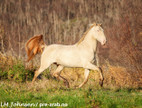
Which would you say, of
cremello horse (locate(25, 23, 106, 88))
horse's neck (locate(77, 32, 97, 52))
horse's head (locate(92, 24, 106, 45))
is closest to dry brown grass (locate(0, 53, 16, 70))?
cremello horse (locate(25, 23, 106, 88))

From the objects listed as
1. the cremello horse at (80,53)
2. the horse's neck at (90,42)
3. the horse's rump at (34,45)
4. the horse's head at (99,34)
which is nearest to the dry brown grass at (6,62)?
the horse's rump at (34,45)

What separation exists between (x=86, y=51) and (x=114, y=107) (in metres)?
2.99

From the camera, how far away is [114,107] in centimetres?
552

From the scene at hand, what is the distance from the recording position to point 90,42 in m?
8.34

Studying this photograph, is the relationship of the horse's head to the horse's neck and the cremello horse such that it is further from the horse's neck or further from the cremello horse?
the horse's neck

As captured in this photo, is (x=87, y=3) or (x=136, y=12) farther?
(x=87, y=3)

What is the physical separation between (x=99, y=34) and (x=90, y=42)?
43 cm

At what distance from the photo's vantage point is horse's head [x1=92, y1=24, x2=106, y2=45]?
806 cm

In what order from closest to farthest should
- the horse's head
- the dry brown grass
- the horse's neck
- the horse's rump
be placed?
the horse's head < the horse's neck < the horse's rump < the dry brown grass

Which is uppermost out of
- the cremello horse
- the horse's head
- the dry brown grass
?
the horse's head

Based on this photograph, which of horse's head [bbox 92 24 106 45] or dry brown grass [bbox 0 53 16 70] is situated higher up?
horse's head [bbox 92 24 106 45]

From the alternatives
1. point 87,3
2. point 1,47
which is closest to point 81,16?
point 87,3

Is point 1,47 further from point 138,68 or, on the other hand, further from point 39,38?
point 138,68

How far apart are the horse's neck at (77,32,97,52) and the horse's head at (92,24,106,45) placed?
0.52ft
